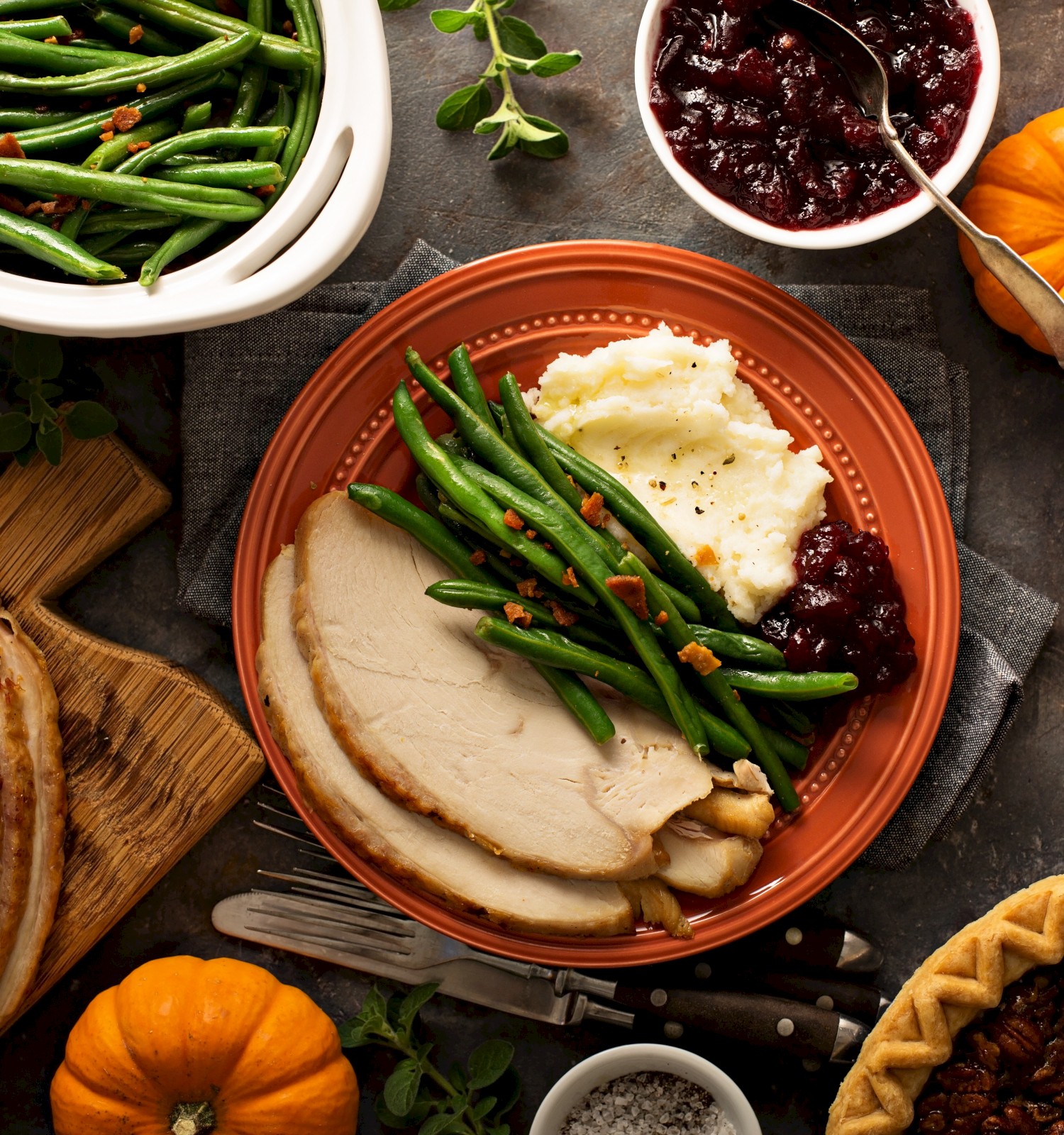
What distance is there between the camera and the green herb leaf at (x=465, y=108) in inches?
140

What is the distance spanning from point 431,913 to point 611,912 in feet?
2.08

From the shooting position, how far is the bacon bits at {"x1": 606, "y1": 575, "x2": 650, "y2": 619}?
3117 millimetres

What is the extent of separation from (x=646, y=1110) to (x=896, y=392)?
2.75m

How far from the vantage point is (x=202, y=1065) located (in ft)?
11.1

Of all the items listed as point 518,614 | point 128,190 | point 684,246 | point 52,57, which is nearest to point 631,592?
point 518,614

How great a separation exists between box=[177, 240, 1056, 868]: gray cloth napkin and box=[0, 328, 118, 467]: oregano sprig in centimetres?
34

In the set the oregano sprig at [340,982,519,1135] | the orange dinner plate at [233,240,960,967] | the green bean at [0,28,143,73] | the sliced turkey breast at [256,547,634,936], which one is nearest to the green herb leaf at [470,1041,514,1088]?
the oregano sprig at [340,982,519,1135]

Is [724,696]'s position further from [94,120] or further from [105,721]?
[94,120]

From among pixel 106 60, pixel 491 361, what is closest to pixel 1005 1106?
pixel 491 361

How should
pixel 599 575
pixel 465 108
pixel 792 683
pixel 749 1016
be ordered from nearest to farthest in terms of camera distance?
pixel 599 575, pixel 792 683, pixel 749 1016, pixel 465 108

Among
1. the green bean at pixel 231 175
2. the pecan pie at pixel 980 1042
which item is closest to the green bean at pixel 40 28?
the green bean at pixel 231 175

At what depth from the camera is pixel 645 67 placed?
3.13 m

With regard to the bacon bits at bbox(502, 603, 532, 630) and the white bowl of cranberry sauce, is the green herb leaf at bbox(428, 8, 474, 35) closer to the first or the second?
the white bowl of cranberry sauce

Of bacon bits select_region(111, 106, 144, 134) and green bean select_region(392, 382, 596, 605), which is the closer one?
bacon bits select_region(111, 106, 144, 134)
